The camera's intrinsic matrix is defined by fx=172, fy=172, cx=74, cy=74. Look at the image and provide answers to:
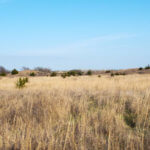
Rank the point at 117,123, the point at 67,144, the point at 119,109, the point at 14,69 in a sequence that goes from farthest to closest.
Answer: the point at 14,69 < the point at 119,109 < the point at 117,123 < the point at 67,144

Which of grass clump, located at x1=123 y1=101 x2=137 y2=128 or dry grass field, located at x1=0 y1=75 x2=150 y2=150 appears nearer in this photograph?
dry grass field, located at x1=0 y1=75 x2=150 y2=150

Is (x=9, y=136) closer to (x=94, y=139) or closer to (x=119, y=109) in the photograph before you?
(x=94, y=139)

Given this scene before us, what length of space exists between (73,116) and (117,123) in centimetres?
119

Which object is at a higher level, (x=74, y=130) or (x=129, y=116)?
(x=74, y=130)

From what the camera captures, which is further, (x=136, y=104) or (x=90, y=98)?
(x=90, y=98)

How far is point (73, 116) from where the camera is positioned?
13.0 ft

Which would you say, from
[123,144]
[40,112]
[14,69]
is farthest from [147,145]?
[14,69]

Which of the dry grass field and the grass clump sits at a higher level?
the dry grass field

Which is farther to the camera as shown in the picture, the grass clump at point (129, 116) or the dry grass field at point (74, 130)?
the grass clump at point (129, 116)

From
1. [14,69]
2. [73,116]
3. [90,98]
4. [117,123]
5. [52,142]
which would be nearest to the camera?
[52,142]

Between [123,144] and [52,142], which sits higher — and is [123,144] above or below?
below

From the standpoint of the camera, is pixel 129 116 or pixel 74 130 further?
pixel 129 116

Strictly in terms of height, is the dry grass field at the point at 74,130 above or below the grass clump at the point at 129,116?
above

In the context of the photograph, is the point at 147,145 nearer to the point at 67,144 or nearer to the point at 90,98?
the point at 67,144
